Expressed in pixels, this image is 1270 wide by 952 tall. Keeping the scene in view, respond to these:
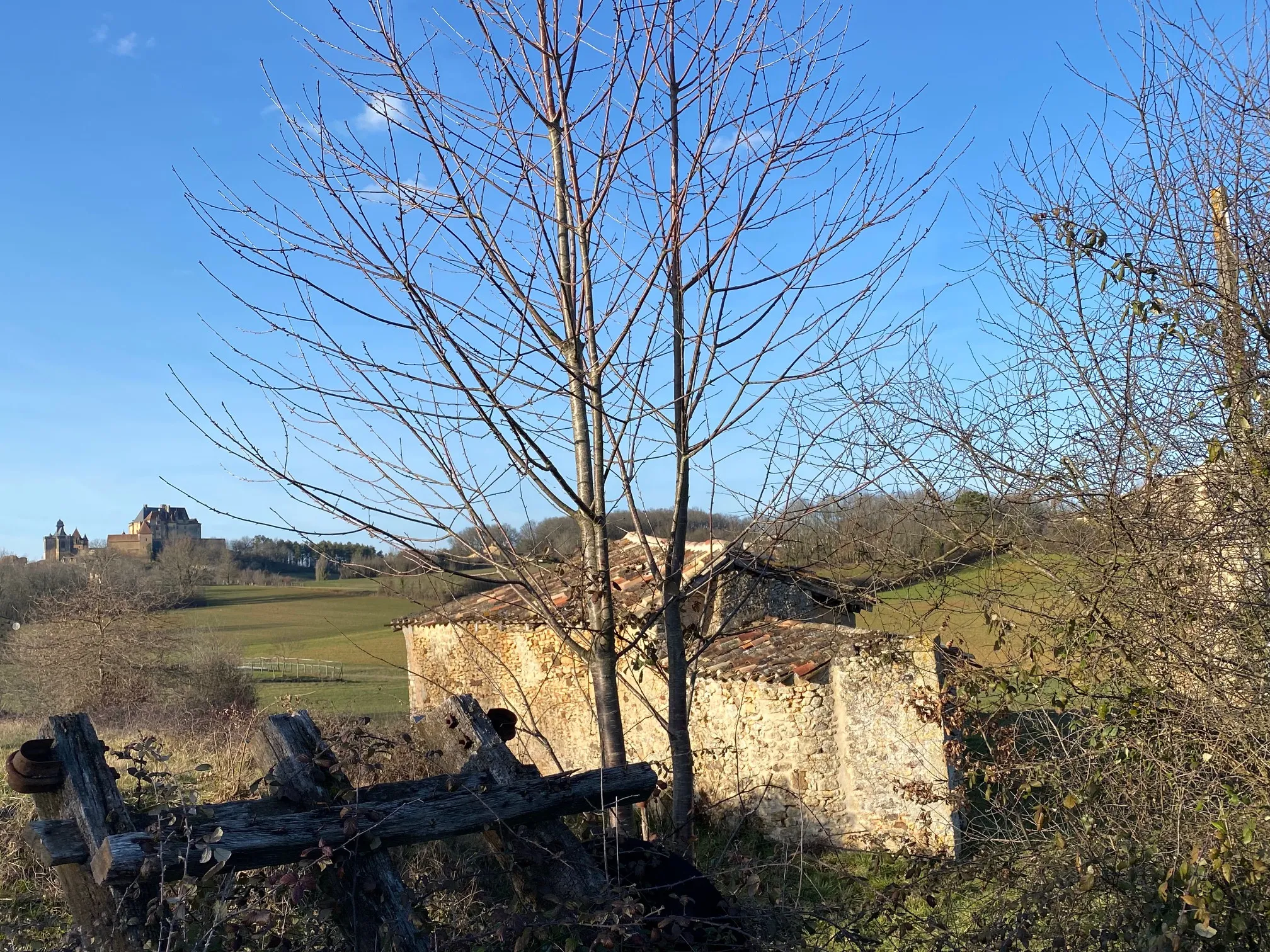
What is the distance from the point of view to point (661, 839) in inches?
148

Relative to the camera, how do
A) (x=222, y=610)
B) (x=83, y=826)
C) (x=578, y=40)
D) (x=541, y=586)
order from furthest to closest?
1. (x=222, y=610)
2. (x=541, y=586)
3. (x=578, y=40)
4. (x=83, y=826)

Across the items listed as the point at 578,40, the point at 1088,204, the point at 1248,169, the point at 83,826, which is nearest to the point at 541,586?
the point at 83,826

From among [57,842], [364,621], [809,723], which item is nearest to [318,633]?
[364,621]

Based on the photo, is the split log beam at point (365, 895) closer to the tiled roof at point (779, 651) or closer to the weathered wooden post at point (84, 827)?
the weathered wooden post at point (84, 827)

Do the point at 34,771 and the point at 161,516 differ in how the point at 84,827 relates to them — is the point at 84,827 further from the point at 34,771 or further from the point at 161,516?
the point at 161,516

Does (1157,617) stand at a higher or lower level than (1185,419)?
lower

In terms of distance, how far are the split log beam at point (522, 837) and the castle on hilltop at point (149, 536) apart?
56.6 meters

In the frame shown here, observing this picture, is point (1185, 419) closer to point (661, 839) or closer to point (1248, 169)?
point (1248, 169)

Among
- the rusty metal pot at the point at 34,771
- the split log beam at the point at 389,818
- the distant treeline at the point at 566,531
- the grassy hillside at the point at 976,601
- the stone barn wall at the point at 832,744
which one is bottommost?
the stone barn wall at the point at 832,744

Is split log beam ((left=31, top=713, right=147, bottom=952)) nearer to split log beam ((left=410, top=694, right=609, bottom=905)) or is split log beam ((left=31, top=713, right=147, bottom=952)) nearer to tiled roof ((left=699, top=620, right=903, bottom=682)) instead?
split log beam ((left=410, top=694, right=609, bottom=905))

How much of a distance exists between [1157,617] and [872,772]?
18.3 ft

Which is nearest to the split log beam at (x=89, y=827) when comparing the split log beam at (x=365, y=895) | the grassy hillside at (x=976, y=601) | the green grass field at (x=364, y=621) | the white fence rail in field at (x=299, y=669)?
the split log beam at (x=365, y=895)

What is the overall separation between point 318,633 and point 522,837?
178 feet

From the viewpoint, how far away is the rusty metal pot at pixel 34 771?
322cm
